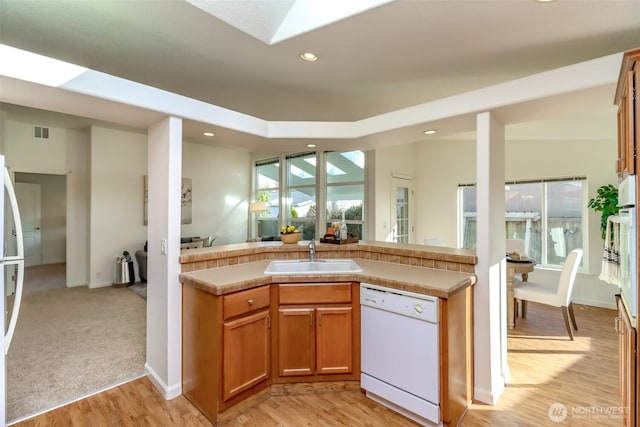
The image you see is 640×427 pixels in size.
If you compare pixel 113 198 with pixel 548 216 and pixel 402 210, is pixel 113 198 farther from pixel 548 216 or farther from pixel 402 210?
pixel 548 216

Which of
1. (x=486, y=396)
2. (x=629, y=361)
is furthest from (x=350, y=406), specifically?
(x=629, y=361)

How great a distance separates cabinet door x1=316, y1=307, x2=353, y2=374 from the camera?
2.34 m

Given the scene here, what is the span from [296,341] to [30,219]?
337 inches

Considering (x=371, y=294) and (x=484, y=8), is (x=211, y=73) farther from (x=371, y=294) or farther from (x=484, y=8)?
(x=371, y=294)

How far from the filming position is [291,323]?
2342mm

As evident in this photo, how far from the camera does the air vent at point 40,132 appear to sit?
5.14 metres

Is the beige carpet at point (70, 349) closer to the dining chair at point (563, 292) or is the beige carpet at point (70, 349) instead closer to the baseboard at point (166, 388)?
the baseboard at point (166, 388)

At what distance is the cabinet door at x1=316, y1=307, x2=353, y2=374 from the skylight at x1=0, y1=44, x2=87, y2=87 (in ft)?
7.23

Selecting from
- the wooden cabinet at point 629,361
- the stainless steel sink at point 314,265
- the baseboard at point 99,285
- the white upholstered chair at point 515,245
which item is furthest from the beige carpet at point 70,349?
the white upholstered chair at point 515,245

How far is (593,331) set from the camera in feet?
11.6

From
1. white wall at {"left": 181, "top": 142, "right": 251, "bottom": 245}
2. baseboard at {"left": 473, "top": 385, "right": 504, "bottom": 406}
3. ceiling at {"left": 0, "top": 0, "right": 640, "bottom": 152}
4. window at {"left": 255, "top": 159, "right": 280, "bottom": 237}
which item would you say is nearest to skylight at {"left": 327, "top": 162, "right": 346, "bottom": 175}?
window at {"left": 255, "top": 159, "right": 280, "bottom": 237}

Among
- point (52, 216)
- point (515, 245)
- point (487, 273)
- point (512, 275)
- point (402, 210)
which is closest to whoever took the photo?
point (487, 273)

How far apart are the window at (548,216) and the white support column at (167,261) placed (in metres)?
5.34

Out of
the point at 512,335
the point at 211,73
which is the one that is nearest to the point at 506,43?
the point at 211,73
